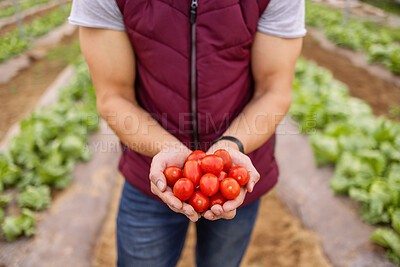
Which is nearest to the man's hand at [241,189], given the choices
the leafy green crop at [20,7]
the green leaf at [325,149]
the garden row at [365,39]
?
the green leaf at [325,149]

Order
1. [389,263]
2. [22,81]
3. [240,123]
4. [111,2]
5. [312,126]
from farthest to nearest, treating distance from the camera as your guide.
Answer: [22,81] → [312,126] → [389,263] → [240,123] → [111,2]

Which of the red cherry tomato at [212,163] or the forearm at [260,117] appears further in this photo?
the forearm at [260,117]

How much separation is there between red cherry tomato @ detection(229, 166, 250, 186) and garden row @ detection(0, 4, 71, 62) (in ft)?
31.5

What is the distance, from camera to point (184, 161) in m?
1.56

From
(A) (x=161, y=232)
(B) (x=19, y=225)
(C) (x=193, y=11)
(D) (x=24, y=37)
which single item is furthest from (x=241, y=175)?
(D) (x=24, y=37)

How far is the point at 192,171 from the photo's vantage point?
1432mm

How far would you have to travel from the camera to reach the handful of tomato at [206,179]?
1.36m

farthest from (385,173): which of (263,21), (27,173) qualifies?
(27,173)

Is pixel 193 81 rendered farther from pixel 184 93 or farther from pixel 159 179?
pixel 159 179

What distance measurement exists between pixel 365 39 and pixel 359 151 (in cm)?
682

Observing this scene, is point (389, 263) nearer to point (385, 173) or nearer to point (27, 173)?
point (385, 173)

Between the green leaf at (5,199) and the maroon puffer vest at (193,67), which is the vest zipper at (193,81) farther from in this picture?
the green leaf at (5,199)

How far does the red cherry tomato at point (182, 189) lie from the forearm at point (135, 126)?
0.78 feet

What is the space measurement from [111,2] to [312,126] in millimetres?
3869
